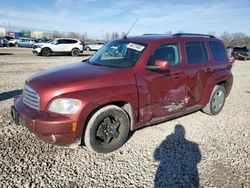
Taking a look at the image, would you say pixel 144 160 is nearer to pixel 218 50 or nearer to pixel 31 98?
pixel 31 98

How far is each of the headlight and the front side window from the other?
163 cm

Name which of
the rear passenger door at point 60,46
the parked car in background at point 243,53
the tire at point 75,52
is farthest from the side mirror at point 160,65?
the parked car in background at point 243,53

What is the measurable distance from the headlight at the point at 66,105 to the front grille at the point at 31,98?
290 millimetres

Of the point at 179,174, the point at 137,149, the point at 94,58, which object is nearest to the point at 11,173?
the point at 137,149

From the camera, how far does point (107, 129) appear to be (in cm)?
408

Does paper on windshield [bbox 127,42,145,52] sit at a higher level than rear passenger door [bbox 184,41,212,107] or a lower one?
higher

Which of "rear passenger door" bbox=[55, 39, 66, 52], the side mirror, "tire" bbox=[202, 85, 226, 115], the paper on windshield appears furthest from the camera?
"rear passenger door" bbox=[55, 39, 66, 52]

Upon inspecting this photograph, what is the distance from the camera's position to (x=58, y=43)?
24.2 m

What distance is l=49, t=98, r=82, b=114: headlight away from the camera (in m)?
3.56

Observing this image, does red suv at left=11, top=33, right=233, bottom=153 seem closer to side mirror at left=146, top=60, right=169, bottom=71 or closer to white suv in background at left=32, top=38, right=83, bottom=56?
side mirror at left=146, top=60, right=169, bottom=71

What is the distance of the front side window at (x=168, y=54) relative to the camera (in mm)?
4566

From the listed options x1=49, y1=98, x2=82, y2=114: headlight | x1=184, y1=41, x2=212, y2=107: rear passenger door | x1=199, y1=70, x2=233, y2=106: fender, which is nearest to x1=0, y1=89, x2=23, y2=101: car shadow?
x1=49, y1=98, x2=82, y2=114: headlight

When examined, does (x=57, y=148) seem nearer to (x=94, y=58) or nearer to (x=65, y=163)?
(x=65, y=163)

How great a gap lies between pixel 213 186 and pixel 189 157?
30.5 inches
